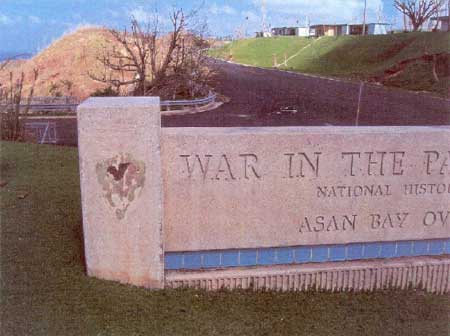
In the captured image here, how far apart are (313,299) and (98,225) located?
1.84 meters

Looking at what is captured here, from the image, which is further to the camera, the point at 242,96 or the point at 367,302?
the point at 242,96

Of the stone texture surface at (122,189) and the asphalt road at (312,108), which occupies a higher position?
the stone texture surface at (122,189)

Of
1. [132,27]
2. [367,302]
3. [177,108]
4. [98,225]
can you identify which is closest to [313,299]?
[367,302]

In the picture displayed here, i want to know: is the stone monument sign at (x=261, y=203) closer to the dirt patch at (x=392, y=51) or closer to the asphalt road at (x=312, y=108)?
the asphalt road at (x=312, y=108)

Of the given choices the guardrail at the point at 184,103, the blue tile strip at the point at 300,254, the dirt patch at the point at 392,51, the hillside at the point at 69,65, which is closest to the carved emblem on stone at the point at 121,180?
the blue tile strip at the point at 300,254

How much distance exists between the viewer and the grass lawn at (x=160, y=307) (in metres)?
3.92

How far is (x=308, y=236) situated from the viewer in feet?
16.0

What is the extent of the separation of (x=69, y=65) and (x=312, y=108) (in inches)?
877

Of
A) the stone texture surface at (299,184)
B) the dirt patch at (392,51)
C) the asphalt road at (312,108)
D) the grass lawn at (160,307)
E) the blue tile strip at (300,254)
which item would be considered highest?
the dirt patch at (392,51)

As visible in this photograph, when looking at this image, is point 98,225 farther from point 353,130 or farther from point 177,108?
point 177,108

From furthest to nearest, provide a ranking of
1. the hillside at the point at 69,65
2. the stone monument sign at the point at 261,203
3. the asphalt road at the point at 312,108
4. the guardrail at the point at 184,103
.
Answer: the hillside at the point at 69,65 → the guardrail at the point at 184,103 → the asphalt road at the point at 312,108 → the stone monument sign at the point at 261,203

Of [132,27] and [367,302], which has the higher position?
[132,27]

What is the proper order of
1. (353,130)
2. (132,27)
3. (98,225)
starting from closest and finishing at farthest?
(98,225) < (353,130) < (132,27)

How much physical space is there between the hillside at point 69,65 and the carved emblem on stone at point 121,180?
1159 inches
